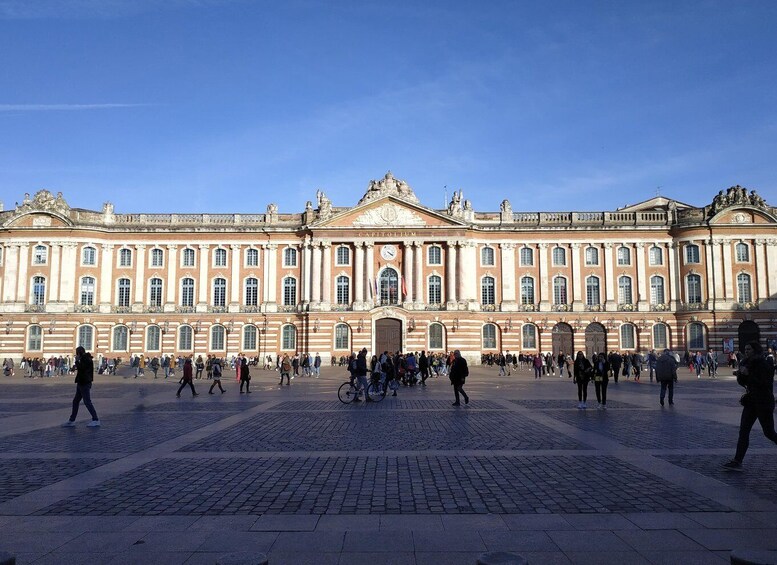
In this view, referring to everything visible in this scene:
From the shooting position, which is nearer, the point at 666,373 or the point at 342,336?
the point at 666,373

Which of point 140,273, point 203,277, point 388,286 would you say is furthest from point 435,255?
point 140,273

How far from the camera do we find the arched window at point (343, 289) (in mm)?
55969

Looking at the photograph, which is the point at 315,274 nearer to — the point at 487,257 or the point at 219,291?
the point at 219,291

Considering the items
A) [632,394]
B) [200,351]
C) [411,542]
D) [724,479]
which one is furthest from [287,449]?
[200,351]

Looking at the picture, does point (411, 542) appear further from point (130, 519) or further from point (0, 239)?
point (0, 239)

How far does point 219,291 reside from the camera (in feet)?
188

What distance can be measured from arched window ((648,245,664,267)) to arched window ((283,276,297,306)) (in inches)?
1299

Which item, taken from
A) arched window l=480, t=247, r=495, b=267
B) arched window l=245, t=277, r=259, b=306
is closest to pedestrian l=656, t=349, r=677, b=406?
arched window l=480, t=247, r=495, b=267

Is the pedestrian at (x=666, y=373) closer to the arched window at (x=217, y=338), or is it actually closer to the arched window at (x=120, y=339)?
the arched window at (x=217, y=338)

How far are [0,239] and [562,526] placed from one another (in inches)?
2426

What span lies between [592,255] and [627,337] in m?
8.10

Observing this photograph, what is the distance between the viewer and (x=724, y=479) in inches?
352

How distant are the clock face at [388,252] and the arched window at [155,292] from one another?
68.8 feet

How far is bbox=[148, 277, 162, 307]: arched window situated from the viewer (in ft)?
187
